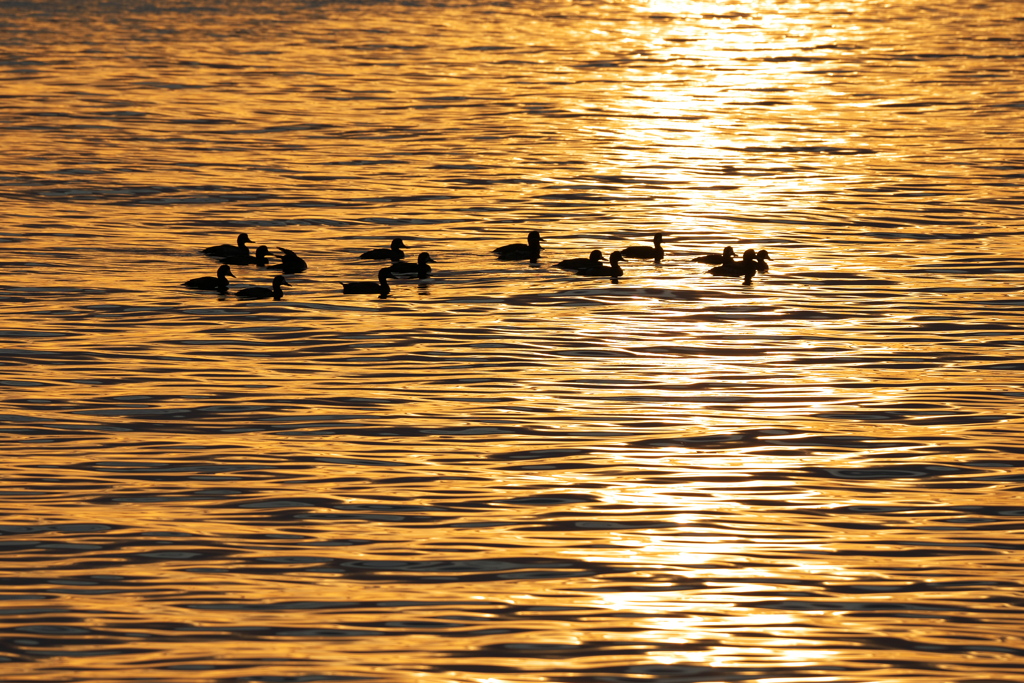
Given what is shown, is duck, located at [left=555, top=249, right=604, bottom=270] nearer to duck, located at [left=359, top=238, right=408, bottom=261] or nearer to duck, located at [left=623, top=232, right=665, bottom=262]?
duck, located at [left=623, top=232, right=665, bottom=262]

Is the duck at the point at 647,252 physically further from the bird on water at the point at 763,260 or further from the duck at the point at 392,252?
the duck at the point at 392,252

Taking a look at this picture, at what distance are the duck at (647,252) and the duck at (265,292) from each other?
562 cm

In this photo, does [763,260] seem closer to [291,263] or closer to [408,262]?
[408,262]

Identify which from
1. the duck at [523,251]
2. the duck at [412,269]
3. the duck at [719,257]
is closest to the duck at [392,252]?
the duck at [412,269]

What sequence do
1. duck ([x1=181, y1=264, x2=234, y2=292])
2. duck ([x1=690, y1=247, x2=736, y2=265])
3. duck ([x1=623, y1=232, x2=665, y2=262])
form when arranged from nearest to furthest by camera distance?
duck ([x1=181, y1=264, x2=234, y2=292])
duck ([x1=690, y1=247, x2=736, y2=265])
duck ([x1=623, y1=232, x2=665, y2=262])

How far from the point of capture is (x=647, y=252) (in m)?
26.4

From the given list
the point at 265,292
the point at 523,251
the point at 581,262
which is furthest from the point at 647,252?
the point at 265,292

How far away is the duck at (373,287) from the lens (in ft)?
79.2

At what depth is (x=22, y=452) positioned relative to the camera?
16094mm

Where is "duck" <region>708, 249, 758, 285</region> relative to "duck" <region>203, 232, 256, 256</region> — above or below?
above

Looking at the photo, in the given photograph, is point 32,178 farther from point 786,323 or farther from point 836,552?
point 836,552

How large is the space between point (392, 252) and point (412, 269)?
2.52ft

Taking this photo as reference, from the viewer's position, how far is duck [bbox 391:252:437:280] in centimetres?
2466

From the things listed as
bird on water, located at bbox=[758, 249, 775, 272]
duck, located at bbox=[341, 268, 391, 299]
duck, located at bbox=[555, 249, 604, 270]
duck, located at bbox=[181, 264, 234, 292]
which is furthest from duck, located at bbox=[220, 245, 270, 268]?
bird on water, located at bbox=[758, 249, 775, 272]
